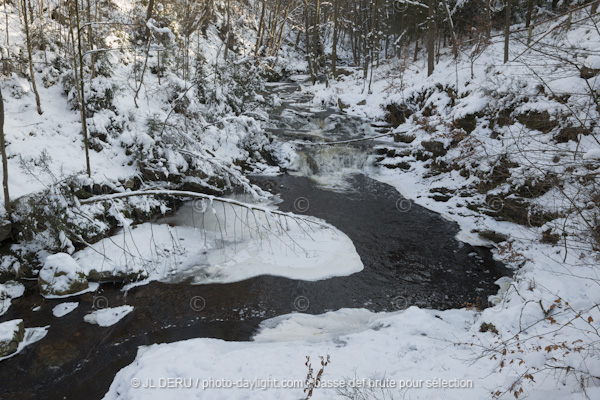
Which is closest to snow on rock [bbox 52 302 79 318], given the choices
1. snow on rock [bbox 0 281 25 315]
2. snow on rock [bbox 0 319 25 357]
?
snow on rock [bbox 0 319 25 357]

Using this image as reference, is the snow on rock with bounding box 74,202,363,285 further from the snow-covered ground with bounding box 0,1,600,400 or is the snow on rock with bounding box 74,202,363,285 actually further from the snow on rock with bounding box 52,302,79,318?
the snow on rock with bounding box 52,302,79,318

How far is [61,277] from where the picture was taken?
696 centimetres

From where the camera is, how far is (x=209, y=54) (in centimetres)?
2162

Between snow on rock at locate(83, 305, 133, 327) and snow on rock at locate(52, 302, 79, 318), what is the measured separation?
43 centimetres

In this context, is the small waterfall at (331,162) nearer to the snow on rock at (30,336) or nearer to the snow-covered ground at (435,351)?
the snow-covered ground at (435,351)

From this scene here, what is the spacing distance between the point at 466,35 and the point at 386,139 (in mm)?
12303

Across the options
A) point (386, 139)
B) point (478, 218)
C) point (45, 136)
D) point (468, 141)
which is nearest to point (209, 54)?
point (386, 139)

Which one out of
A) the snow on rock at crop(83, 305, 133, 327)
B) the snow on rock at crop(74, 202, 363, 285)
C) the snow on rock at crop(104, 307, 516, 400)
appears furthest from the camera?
the snow on rock at crop(74, 202, 363, 285)

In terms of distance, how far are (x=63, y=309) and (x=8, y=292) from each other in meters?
1.23

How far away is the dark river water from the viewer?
527 centimetres

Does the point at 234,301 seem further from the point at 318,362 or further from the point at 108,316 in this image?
the point at 318,362

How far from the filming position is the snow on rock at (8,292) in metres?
6.43

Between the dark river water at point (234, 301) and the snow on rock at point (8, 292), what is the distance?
13cm

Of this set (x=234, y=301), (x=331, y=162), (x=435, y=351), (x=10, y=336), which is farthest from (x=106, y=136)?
(x=435, y=351)
